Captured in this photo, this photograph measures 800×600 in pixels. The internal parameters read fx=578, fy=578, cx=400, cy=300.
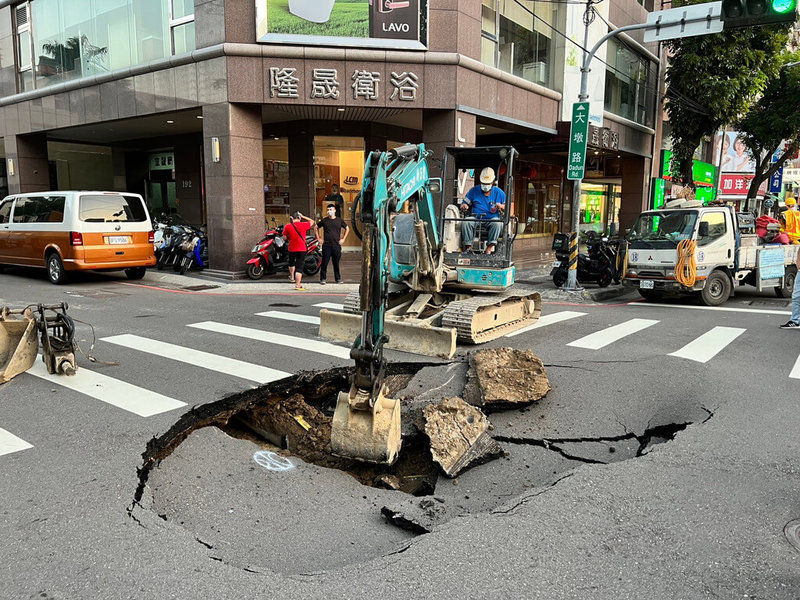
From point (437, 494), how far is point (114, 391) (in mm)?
3603

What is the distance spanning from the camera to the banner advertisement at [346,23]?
47.8ft

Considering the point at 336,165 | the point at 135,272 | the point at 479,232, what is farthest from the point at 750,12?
the point at 135,272

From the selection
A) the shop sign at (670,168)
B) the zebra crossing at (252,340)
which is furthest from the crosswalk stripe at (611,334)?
the shop sign at (670,168)

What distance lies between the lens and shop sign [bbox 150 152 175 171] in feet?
77.4

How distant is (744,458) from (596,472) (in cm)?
125

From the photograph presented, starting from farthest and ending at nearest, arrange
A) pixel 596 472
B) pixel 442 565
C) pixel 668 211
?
pixel 668 211, pixel 596 472, pixel 442 565

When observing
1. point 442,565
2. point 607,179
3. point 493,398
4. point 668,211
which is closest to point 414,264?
point 493,398

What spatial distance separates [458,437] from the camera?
4.70 metres

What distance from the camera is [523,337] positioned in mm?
8750

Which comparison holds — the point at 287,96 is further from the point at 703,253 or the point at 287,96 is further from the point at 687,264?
the point at 703,253

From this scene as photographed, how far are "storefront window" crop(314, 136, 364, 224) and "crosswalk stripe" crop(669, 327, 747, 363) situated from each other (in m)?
12.5

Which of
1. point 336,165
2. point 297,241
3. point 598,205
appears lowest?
point 297,241

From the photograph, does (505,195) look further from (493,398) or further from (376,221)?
(376,221)

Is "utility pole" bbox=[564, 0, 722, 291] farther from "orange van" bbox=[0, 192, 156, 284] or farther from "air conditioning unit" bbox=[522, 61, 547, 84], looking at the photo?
"orange van" bbox=[0, 192, 156, 284]
